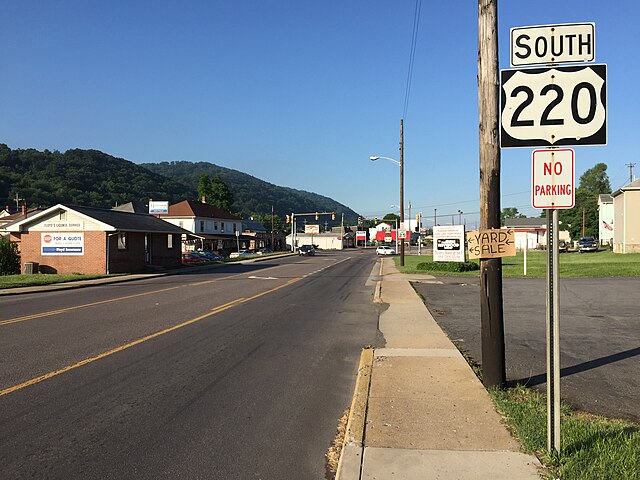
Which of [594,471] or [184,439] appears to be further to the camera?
[184,439]

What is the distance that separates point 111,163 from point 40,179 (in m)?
26.8

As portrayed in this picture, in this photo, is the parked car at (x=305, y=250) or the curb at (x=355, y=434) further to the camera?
the parked car at (x=305, y=250)

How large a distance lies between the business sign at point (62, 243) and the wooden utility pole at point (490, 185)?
31290mm

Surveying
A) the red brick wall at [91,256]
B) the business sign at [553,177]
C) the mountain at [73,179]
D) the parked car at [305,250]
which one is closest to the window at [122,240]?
the red brick wall at [91,256]

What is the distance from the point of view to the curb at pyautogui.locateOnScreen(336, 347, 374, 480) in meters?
4.26

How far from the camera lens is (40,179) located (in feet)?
348

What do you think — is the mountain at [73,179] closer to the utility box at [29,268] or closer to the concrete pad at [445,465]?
the utility box at [29,268]

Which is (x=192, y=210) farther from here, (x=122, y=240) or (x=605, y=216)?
(x=605, y=216)

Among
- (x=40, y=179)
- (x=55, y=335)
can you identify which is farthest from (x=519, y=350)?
(x=40, y=179)

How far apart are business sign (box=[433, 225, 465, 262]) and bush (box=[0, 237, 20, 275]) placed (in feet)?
84.5

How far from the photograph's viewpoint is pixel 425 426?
521 cm

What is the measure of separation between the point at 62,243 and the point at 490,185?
32604 millimetres

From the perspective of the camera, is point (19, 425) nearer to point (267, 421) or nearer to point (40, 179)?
point (267, 421)

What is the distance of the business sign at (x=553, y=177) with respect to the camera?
465 centimetres
